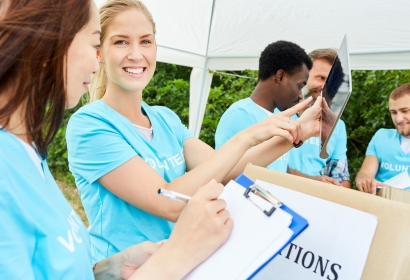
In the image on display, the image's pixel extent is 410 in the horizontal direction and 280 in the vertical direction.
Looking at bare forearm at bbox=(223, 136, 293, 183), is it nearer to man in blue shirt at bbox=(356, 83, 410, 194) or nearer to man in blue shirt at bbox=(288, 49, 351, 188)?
man in blue shirt at bbox=(288, 49, 351, 188)

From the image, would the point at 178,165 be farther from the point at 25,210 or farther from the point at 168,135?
the point at 25,210

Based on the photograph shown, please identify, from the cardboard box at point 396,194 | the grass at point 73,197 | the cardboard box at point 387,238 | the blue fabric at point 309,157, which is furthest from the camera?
the grass at point 73,197

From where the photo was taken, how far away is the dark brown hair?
21.1 inches

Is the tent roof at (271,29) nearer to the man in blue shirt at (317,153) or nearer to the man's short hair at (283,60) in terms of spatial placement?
the man in blue shirt at (317,153)

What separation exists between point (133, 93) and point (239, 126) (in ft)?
2.34

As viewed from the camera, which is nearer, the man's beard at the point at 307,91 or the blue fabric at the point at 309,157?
the man's beard at the point at 307,91

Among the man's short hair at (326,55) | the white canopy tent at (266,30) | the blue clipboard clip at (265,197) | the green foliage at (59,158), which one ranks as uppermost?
the white canopy tent at (266,30)

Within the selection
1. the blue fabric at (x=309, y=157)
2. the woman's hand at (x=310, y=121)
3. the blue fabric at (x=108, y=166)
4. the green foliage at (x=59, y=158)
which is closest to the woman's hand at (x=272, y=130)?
the woman's hand at (x=310, y=121)

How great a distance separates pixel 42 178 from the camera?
0.60 metres

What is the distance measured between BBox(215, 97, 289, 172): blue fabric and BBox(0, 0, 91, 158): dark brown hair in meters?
1.22

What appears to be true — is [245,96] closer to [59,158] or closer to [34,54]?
[59,158]

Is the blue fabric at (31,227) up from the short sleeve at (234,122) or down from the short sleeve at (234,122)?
down

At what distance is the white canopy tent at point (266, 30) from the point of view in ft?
7.51

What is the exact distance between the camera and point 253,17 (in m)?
2.80
